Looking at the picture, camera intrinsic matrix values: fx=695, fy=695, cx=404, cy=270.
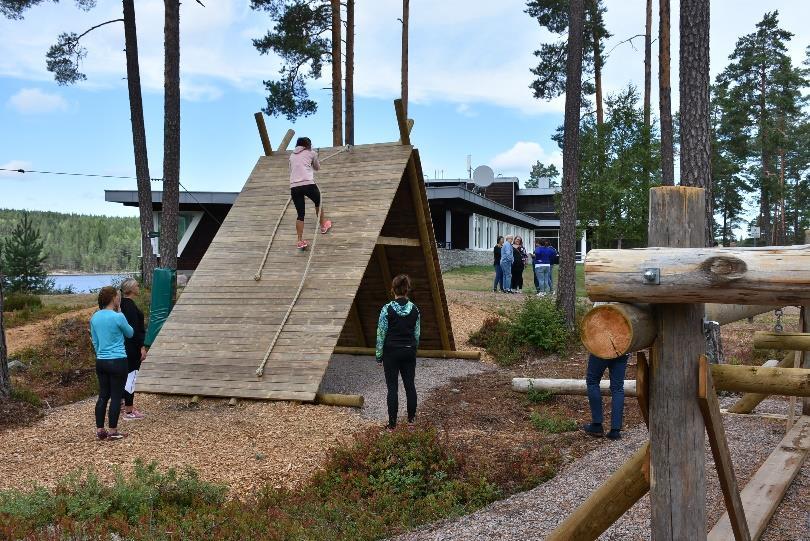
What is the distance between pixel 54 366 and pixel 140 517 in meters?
9.11

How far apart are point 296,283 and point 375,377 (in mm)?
2418

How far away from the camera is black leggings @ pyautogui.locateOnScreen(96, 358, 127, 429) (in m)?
7.52

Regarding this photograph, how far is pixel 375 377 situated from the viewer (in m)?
11.5

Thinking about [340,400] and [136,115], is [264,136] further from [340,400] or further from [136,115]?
[136,115]

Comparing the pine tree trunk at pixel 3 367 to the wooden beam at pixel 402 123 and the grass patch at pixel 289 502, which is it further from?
the wooden beam at pixel 402 123

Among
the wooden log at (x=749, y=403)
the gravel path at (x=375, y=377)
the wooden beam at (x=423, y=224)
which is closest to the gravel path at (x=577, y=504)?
the wooden log at (x=749, y=403)

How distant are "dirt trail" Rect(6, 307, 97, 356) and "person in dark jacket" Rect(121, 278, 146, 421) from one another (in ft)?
23.2

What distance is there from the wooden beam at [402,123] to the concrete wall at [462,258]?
1699 cm

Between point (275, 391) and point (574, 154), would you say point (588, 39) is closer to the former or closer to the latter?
point (574, 154)

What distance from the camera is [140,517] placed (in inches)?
205


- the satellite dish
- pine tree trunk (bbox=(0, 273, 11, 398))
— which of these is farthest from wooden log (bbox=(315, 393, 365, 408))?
the satellite dish

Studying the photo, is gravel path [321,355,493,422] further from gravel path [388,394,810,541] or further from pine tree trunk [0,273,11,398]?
pine tree trunk [0,273,11,398]

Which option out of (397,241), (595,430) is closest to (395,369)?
(595,430)

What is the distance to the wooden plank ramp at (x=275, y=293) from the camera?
9.04m
